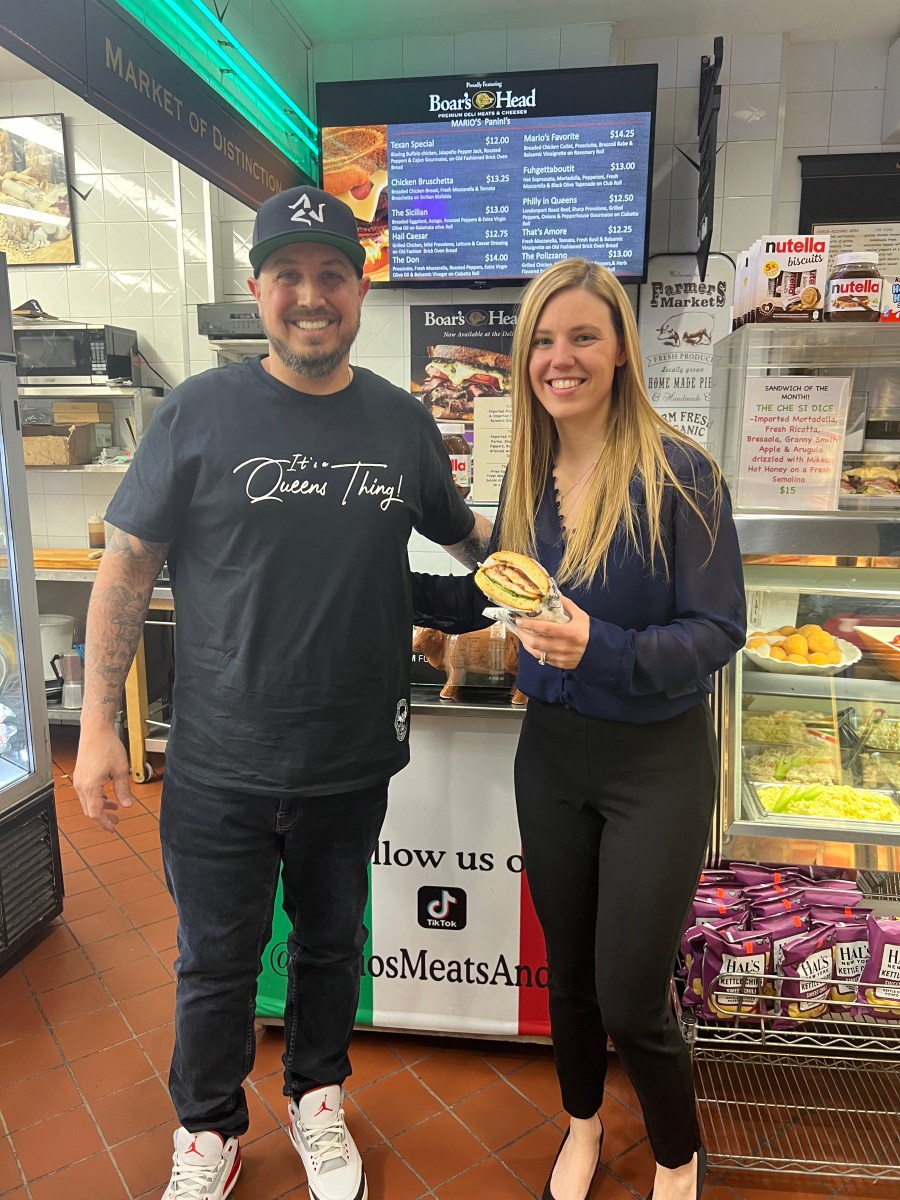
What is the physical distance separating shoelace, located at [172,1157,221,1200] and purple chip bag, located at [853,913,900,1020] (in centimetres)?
150

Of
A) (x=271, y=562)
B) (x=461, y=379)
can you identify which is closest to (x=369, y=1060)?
(x=271, y=562)

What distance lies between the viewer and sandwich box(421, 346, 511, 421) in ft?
14.4

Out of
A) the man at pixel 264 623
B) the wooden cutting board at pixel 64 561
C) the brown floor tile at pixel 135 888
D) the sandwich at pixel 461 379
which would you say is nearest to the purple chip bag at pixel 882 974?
the man at pixel 264 623

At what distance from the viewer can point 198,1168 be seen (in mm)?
1720

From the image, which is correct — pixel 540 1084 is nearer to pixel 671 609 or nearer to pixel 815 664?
pixel 815 664

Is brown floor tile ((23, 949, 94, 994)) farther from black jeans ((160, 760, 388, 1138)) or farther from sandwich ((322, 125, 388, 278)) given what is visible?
sandwich ((322, 125, 388, 278))

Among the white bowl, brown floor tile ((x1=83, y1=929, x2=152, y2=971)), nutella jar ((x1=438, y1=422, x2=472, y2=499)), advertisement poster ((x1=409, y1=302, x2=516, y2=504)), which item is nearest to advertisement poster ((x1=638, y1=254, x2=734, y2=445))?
advertisement poster ((x1=409, y1=302, x2=516, y2=504))

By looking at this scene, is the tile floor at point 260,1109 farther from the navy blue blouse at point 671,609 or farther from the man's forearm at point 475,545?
the man's forearm at point 475,545

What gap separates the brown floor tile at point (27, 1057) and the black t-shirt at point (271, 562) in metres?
1.27

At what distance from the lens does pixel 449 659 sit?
2.13 m

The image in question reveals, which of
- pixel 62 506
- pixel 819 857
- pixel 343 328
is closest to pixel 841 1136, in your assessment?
pixel 819 857

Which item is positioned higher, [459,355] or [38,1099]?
[459,355]

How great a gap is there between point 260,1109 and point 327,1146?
32 cm

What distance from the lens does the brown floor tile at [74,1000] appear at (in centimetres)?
245
